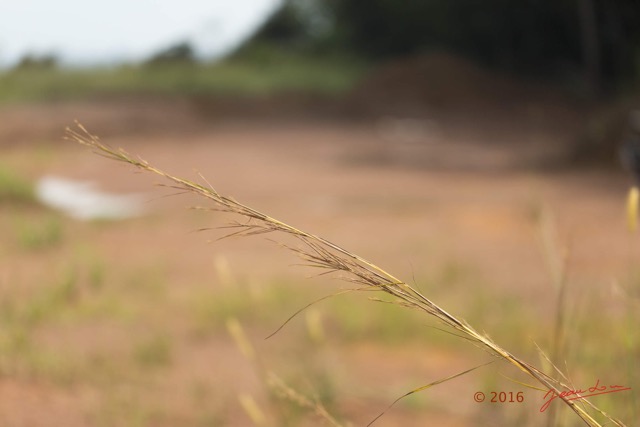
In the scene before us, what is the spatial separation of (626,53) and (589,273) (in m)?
15.3

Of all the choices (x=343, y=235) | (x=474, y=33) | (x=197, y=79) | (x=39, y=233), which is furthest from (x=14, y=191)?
(x=474, y=33)

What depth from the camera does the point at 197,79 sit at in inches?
690

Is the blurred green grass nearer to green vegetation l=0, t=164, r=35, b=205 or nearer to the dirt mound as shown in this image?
the dirt mound

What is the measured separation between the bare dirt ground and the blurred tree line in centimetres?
538

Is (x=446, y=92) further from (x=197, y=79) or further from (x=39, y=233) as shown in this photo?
(x=39, y=233)

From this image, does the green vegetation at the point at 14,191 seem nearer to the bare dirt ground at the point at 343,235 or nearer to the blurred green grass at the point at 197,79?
the bare dirt ground at the point at 343,235

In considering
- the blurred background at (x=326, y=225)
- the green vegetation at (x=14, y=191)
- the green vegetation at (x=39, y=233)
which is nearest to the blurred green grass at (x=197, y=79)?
the blurred background at (x=326, y=225)

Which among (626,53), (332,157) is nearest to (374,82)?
(626,53)

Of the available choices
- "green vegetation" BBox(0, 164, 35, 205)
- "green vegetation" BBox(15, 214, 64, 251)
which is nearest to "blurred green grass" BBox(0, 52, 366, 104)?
"green vegetation" BBox(0, 164, 35, 205)

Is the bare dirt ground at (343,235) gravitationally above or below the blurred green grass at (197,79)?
above

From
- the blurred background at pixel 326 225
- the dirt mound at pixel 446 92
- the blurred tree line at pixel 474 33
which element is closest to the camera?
the blurred background at pixel 326 225

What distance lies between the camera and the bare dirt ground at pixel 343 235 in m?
2.66

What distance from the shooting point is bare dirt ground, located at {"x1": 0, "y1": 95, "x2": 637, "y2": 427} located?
2656mm

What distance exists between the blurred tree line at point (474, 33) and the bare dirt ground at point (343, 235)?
17.7ft
